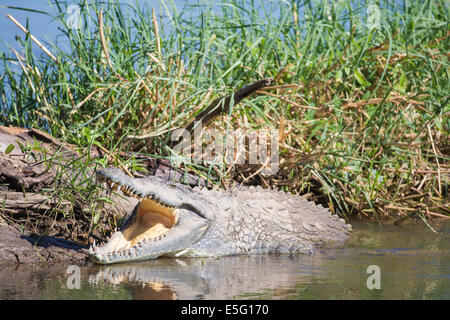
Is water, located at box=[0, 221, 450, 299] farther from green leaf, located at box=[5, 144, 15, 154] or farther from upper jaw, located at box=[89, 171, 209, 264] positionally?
green leaf, located at box=[5, 144, 15, 154]

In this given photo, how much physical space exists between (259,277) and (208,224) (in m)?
1.10

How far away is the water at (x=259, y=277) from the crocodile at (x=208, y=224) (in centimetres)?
12

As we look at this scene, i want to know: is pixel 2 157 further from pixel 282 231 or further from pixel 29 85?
pixel 282 231

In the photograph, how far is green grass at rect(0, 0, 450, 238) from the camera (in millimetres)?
5539

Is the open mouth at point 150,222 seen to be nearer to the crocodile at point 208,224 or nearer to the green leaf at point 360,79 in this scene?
the crocodile at point 208,224

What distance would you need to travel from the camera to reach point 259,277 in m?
3.54

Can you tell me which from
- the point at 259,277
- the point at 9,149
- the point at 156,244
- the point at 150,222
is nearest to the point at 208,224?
the point at 150,222

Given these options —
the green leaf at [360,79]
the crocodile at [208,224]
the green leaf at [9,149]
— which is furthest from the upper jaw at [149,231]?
the green leaf at [360,79]

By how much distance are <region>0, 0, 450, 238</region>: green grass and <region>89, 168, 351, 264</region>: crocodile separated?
18.3 inches

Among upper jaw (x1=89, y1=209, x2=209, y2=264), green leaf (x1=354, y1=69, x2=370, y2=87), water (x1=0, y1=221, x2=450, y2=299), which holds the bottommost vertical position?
water (x1=0, y1=221, x2=450, y2=299)

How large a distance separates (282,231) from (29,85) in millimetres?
3253

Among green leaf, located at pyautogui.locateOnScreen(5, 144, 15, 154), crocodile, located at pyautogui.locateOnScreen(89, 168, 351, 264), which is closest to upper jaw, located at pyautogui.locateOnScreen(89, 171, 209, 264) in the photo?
crocodile, located at pyautogui.locateOnScreen(89, 168, 351, 264)

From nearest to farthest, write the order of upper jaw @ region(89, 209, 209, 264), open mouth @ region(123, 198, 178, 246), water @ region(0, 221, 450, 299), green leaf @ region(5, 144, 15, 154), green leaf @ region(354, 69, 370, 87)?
water @ region(0, 221, 450, 299) < upper jaw @ region(89, 209, 209, 264) < open mouth @ region(123, 198, 178, 246) < green leaf @ region(5, 144, 15, 154) < green leaf @ region(354, 69, 370, 87)
